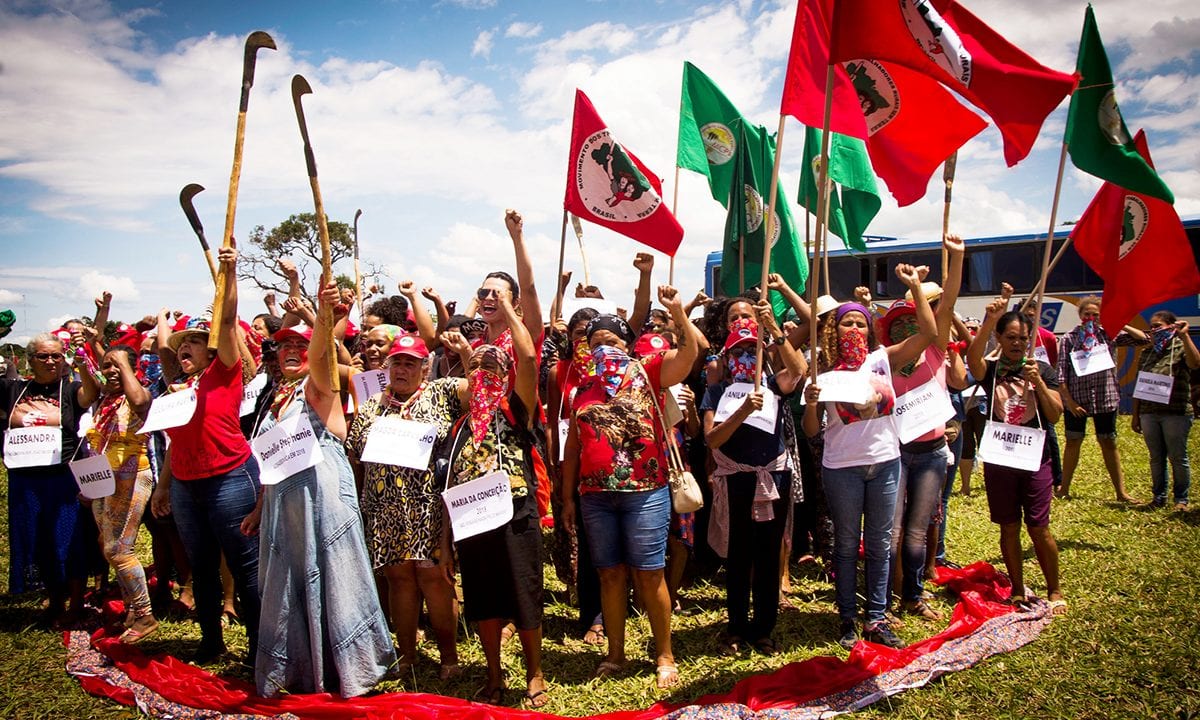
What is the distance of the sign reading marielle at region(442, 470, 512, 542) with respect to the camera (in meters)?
3.78

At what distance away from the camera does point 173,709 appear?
13.3ft

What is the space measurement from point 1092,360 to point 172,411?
8396 mm

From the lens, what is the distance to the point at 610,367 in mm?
4176

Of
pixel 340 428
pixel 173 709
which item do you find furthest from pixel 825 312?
pixel 173 709

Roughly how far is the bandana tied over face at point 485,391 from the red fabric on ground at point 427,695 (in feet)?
4.44

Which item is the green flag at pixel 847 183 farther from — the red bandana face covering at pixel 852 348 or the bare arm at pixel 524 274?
the bare arm at pixel 524 274

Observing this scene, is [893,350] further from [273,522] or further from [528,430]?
[273,522]

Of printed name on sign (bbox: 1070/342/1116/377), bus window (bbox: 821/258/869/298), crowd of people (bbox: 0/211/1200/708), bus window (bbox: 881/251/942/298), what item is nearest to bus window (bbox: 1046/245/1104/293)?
bus window (bbox: 881/251/942/298)

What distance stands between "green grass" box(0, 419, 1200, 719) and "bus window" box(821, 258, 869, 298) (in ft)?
37.6

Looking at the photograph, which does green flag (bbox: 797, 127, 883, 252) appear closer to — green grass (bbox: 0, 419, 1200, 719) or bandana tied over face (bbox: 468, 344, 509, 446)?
green grass (bbox: 0, 419, 1200, 719)

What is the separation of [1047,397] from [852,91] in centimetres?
230

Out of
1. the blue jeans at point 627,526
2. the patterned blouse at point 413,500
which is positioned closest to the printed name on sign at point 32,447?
the patterned blouse at point 413,500

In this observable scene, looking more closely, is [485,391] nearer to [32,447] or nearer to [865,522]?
[865,522]

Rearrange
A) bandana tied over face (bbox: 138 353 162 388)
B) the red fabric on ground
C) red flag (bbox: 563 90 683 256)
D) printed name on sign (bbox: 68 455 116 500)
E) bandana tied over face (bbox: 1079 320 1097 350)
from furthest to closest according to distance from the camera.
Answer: bandana tied over face (bbox: 1079 320 1097 350)
bandana tied over face (bbox: 138 353 162 388)
red flag (bbox: 563 90 683 256)
printed name on sign (bbox: 68 455 116 500)
the red fabric on ground
